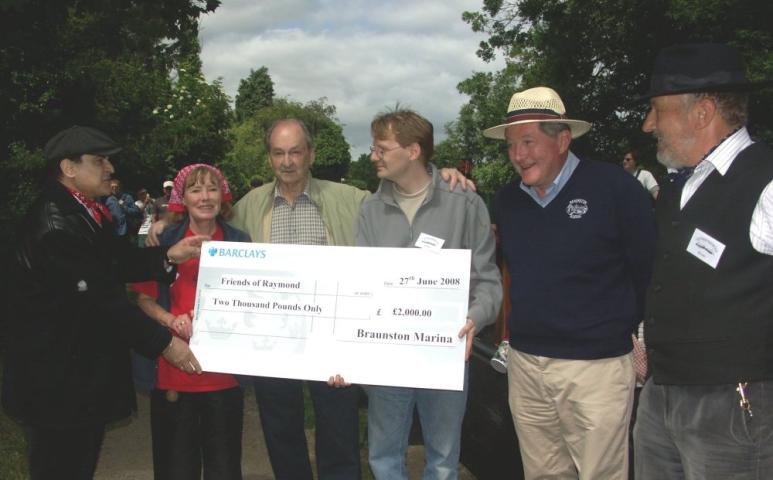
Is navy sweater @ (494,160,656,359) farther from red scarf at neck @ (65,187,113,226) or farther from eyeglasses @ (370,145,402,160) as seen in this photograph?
red scarf at neck @ (65,187,113,226)

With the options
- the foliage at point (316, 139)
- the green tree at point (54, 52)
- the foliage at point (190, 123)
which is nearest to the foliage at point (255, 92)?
the foliage at point (316, 139)

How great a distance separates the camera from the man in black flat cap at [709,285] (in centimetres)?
226

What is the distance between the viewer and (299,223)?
386 centimetres

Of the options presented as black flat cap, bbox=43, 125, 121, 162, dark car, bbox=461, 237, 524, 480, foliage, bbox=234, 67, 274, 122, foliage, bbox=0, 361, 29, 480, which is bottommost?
foliage, bbox=0, 361, 29, 480

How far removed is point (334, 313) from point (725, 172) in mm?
1876

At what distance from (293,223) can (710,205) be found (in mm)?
2217

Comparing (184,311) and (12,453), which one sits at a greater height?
(184,311)

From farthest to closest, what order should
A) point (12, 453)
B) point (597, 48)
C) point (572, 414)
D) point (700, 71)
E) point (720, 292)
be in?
1. point (597, 48)
2. point (12, 453)
3. point (572, 414)
4. point (700, 71)
5. point (720, 292)

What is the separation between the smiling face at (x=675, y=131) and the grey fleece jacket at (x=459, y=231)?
3.38 ft

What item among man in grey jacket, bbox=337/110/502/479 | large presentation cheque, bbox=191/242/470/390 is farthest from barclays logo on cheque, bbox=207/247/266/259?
man in grey jacket, bbox=337/110/502/479

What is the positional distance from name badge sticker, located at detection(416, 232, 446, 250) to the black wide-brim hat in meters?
1.18

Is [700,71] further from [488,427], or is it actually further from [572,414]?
[488,427]

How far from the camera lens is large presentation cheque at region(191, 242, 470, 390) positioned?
326 cm

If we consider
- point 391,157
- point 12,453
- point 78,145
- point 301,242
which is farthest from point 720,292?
point 12,453
